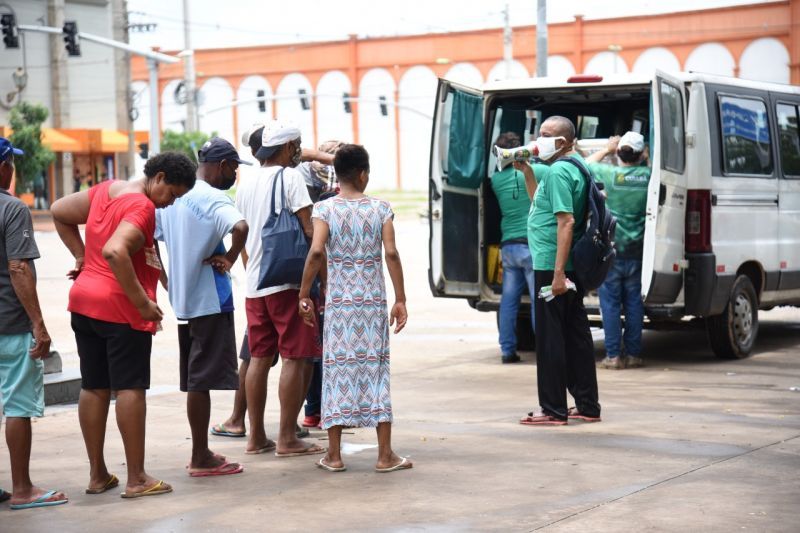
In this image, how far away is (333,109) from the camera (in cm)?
7362

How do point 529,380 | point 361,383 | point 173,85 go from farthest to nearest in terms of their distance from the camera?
1. point 173,85
2. point 529,380
3. point 361,383

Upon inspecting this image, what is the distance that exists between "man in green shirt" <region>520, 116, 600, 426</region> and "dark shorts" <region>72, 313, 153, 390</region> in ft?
9.12

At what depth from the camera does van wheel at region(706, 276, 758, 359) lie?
1117 cm

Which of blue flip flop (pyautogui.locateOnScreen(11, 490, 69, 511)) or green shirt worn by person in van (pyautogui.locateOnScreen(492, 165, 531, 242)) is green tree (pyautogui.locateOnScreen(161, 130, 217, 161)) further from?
blue flip flop (pyautogui.locateOnScreen(11, 490, 69, 511))

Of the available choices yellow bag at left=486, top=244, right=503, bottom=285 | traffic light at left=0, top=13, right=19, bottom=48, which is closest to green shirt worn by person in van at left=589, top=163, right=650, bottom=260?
yellow bag at left=486, top=244, right=503, bottom=285

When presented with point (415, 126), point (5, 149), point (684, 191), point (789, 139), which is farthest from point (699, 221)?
point (415, 126)

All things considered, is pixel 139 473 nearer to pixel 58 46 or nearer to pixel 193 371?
pixel 193 371

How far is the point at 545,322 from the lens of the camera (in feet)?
27.3

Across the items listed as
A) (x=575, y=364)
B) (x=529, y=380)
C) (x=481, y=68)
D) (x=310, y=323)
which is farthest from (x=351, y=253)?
(x=481, y=68)

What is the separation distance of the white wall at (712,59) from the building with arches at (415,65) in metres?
0.04

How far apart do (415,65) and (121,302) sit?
63764mm

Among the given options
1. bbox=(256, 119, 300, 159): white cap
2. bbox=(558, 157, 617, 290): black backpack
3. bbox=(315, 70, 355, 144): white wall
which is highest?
bbox=(315, 70, 355, 144): white wall

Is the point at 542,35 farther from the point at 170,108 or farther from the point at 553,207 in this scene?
the point at 170,108

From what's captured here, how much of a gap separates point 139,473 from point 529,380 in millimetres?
4553
